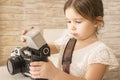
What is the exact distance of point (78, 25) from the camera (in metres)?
0.60

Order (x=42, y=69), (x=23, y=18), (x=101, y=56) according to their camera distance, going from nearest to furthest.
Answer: (x=42, y=69)
(x=101, y=56)
(x=23, y=18)

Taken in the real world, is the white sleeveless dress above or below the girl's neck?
below

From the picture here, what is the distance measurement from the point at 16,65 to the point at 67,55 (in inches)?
6.3

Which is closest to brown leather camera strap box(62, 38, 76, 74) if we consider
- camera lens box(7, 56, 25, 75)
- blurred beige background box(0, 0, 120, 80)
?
camera lens box(7, 56, 25, 75)

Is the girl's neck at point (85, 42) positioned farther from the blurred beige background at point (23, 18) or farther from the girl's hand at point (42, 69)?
the blurred beige background at point (23, 18)

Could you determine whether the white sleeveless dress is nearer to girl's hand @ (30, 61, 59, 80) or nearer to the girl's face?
the girl's face

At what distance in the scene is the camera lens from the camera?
68cm

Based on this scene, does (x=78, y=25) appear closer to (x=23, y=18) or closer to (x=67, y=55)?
(x=67, y=55)

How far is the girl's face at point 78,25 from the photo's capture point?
1.95ft

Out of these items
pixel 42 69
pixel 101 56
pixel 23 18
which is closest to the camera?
pixel 42 69

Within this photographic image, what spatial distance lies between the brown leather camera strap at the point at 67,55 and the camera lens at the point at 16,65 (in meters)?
0.12

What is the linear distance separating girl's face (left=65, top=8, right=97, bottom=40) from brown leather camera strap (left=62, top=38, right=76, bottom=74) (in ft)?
A: 0.21

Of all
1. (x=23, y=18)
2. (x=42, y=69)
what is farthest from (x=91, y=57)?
(x=23, y=18)

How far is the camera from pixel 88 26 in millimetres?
613
